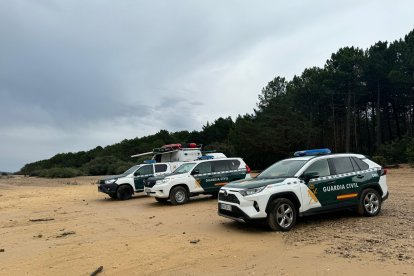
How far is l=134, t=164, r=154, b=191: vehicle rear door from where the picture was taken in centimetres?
1825

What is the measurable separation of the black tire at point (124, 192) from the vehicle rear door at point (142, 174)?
0.37 metres

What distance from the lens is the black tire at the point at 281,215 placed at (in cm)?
836

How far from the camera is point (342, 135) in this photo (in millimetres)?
51188

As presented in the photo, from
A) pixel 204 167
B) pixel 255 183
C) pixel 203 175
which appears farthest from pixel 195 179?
pixel 255 183

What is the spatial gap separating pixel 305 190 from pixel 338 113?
48.4 m

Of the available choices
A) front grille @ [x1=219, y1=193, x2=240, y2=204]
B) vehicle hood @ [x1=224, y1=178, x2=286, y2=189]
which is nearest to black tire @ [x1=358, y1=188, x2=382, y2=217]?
vehicle hood @ [x1=224, y1=178, x2=286, y2=189]

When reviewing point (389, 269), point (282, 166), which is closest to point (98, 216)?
point (282, 166)

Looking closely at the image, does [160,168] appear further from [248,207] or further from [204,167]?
[248,207]

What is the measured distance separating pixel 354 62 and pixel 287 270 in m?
44.6

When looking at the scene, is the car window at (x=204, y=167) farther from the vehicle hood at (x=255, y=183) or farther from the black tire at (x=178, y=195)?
the vehicle hood at (x=255, y=183)

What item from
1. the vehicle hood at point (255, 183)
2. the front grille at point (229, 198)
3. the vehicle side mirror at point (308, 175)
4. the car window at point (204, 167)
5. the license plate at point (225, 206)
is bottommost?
the license plate at point (225, 206)

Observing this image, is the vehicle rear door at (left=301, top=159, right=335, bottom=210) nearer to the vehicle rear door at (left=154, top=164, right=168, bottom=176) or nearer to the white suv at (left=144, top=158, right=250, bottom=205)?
the white suv at (left=144, top=158, right=250, bottom=205)

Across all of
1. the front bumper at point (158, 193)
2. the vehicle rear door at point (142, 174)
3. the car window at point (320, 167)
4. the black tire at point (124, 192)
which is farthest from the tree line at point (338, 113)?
the car window at point (320, 167)

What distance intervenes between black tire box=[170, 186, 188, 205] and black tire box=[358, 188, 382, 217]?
6.97 m
